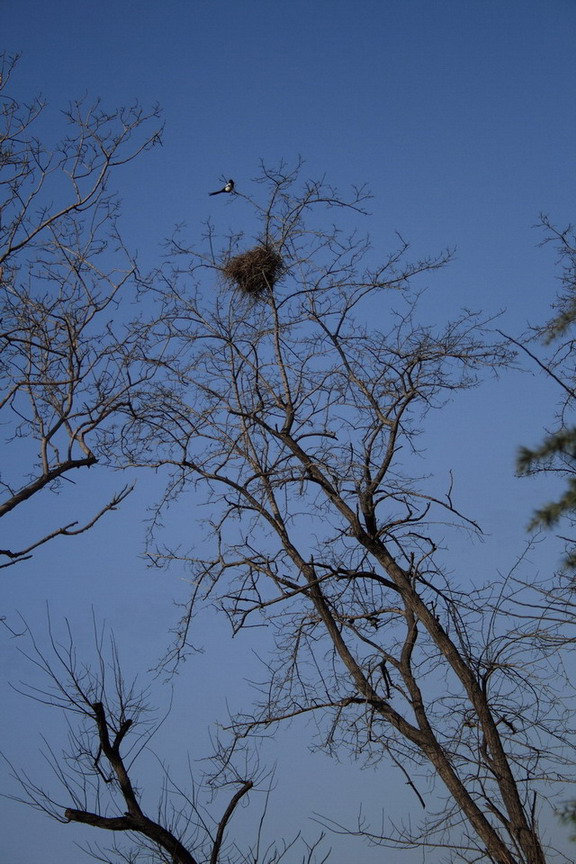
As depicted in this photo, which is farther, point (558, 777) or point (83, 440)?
point (83, 440)

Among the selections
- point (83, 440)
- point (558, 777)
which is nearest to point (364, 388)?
point (83, 440)

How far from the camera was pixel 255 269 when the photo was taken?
9.88 metres

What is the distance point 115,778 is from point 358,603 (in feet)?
7.63

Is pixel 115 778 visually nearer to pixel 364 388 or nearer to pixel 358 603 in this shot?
pixel 358 603

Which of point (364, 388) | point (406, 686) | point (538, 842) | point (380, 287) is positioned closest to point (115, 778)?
point (406, 686)

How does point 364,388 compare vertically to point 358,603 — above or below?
above

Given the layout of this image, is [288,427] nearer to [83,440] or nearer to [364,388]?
[364,388]

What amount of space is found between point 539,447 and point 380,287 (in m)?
5.29

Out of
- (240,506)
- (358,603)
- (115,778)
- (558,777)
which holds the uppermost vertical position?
(240,506)

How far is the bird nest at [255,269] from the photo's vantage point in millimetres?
9781

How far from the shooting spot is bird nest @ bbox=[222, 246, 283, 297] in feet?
32.1

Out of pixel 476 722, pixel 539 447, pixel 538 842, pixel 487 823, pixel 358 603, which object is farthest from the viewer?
pixel 358 603

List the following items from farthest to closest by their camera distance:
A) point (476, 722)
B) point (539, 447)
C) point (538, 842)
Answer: point (476, 722)
point (538, 842)
point (539, 447)

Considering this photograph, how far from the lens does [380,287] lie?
850 cm
